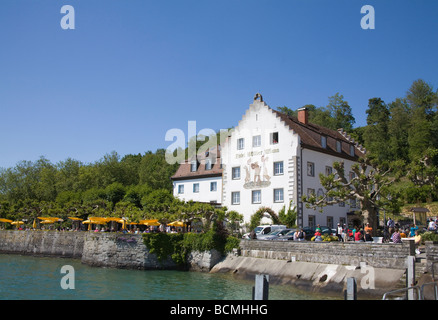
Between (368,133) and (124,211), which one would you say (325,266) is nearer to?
(124,211)

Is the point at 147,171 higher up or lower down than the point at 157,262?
higher up

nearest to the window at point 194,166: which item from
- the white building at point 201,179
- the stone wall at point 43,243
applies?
the white building at point 201,179

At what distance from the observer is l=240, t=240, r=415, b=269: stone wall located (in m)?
24.2

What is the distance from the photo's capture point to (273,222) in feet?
139

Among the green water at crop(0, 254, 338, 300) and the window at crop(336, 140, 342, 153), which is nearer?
the green water at crop(0, 254, 338, 300)

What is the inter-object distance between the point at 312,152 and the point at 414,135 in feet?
113

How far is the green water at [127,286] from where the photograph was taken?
2395 cm

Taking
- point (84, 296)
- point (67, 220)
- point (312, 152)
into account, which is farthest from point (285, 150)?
point (67, 220)

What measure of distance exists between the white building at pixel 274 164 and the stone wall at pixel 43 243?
1637 centimetres

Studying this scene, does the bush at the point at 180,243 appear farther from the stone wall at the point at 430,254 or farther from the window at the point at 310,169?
the stone wall at the point at 430,254

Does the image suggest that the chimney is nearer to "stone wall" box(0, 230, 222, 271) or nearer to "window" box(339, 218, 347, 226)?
"window" box(339, 218, 347, 226)

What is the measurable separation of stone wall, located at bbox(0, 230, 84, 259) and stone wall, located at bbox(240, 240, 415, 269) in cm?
2462

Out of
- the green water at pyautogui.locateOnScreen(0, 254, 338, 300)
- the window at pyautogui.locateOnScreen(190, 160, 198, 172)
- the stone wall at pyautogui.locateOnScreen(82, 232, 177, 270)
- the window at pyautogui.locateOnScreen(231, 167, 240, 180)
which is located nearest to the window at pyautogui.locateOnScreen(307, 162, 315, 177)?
the window at pyautogui.locateOnScreen(231, 167, 240, 180)

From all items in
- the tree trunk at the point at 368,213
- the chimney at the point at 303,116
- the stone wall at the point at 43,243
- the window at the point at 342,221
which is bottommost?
the stone wall at the point at 43,243
